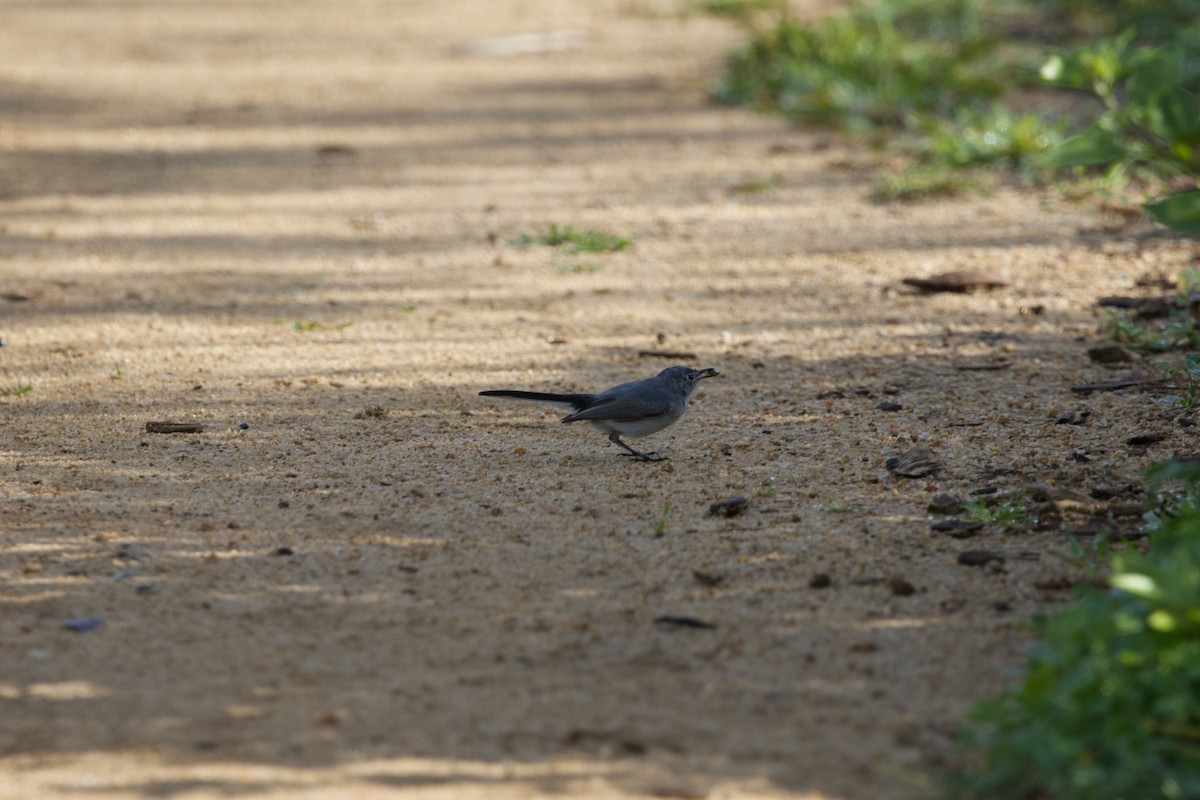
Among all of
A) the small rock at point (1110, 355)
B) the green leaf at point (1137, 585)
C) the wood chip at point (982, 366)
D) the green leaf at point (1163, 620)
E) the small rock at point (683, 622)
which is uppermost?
the green leaf at point (1137, 585)

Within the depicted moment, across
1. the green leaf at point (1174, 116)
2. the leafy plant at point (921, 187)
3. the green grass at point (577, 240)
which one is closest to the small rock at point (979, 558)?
the green leaf at point (1174, 116)

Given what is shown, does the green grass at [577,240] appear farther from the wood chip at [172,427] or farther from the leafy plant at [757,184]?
the wood chip at [172,427]

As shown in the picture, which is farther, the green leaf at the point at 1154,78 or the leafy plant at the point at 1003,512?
the leafy plant at the point at 1003,512

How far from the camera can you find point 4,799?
119 inches

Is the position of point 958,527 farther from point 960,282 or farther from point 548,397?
point 960,282

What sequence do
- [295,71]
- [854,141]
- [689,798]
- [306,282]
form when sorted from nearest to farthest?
[689,798]
[306,282]
[854,141]
[295,71]

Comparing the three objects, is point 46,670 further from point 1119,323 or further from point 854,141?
point 854,141

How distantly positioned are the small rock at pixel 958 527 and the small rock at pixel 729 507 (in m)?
0.65

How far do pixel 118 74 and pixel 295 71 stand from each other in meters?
1.59

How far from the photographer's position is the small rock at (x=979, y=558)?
4.02 m

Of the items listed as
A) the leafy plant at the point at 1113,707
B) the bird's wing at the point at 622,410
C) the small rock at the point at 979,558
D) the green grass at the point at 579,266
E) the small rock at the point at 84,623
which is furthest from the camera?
the green grass at the point at 579,266

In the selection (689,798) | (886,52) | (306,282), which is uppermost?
(886,52)

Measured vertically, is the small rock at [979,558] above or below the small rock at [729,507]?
below

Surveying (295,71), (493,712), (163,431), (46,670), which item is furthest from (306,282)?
(295,71)
